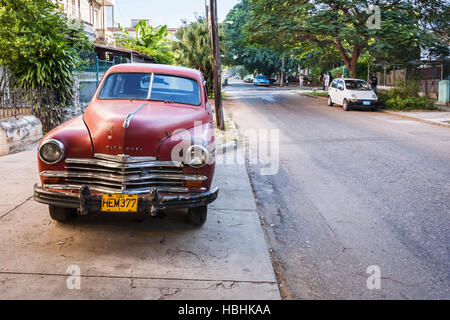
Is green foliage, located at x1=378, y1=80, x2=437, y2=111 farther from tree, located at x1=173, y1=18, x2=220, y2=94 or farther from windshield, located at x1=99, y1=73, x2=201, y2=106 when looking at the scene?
windshield, located at x1=99, y1=73, x2=201, y2=106

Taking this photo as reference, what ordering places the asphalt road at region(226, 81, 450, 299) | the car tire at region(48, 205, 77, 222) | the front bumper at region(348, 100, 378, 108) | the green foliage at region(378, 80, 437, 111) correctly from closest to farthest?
the asphalt road at region(226, 81, 450, 299) < the car tire at region(48, 205, 77, 222) < the front bumper at region(348, 100, 378, 108) < the green foliage at region(378, 80, 437, 111)

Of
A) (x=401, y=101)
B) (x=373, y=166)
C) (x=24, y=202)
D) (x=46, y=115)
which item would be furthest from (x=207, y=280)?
(x=401, y=101)

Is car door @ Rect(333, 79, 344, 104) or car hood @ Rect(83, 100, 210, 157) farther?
car door @ Rect(333, 79, 344, 104)

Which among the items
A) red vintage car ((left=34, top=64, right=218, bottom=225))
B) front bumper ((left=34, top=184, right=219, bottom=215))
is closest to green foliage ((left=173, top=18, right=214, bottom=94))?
red vintage car ((left=34, top=64, right=218, bottom=225))

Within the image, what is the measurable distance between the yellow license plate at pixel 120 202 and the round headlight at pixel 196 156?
0.68m

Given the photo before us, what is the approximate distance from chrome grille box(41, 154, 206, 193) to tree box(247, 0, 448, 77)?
20041 millimetres

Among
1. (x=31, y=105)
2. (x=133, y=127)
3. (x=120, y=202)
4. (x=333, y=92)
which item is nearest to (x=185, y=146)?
(x=133, y=127)

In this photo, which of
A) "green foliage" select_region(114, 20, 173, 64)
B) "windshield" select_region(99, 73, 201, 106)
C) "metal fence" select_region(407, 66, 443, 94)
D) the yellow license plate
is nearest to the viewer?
the yellow license plate

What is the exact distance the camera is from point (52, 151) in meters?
4.75

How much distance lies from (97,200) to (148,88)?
2150 mm

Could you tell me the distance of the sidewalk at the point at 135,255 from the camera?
378cm

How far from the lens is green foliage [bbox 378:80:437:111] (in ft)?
72.2

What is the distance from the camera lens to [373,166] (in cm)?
880
